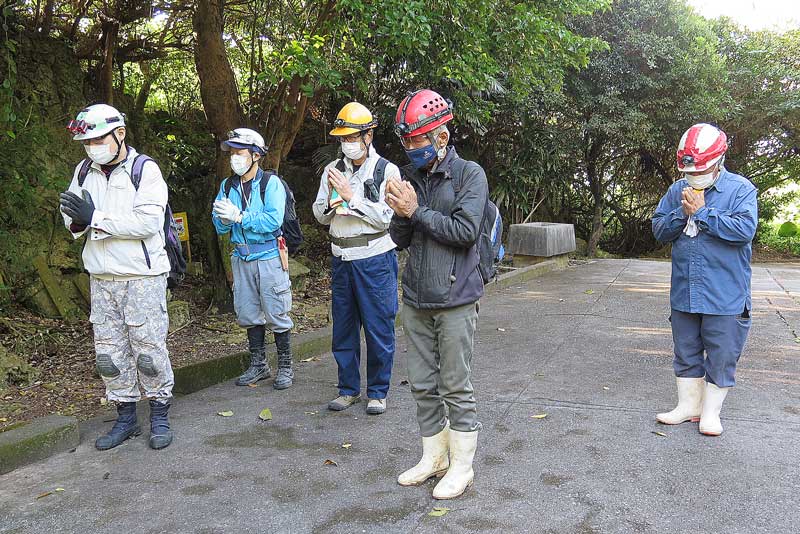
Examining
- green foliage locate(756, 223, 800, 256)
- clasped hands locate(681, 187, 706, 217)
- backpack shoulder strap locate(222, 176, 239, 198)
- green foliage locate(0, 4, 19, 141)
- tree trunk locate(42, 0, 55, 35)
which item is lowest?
green foliage locate(756, 223, 800, 256)

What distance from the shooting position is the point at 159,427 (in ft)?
13.8

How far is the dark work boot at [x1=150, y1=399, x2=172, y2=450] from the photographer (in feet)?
13.5

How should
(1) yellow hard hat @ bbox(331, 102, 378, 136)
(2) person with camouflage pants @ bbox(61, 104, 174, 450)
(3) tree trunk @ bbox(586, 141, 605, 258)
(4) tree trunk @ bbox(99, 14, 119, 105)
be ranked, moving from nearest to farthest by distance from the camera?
(2) person with camouflage pants @ bbox(61, 104, 174, 450) < (1) yellow hard hat @ bbox(331, 102, 378, 136) < (4) tree trunk @ bbox(99, 14, 119, 105) < (3) tree trunk @ bbox(586, 141, 605, 258)

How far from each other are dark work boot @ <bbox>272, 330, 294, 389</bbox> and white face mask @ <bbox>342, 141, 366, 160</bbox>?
157 centimetres

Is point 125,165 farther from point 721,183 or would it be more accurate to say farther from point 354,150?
point 721,183

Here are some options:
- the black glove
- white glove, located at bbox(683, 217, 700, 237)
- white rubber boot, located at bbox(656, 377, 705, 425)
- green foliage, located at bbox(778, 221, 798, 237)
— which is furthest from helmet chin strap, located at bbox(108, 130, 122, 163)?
green foliage, located at bbox(778, 221, 798, 237)

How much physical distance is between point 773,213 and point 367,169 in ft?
55.7

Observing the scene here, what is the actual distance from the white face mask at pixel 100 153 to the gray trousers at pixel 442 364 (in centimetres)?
201

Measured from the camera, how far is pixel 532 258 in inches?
464

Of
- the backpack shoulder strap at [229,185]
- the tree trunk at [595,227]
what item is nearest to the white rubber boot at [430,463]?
the backpack shoulder strap at [229,185]

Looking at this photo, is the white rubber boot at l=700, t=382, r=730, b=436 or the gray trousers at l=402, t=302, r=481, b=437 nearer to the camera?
the gray trousers at l=402, t=302, r=481, b=437

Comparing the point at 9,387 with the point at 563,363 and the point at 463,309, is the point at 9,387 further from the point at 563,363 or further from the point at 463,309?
the point at 563,363

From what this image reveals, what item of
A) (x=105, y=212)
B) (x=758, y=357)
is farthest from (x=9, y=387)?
(x=758, y=357)

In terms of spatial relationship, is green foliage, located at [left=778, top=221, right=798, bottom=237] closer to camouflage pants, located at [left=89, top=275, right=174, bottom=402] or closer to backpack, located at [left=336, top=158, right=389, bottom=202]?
backpack, located at [left=336, top=158, right=389, bottom=202]
